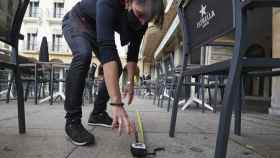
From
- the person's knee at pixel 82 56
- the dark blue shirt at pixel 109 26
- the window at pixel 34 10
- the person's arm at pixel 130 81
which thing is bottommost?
the person's arm at pixel 130 81

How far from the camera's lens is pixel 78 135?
1.84 m

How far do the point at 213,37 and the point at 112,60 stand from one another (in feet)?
1.84

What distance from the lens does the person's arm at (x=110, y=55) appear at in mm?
1283

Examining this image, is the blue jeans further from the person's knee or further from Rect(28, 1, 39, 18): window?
Rect(28, 1, 39, 18): window

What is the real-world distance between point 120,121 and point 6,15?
1.24 meters

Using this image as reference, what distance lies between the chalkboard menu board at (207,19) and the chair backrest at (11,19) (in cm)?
117

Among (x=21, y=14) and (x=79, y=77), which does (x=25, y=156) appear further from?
(x=21, y=14)

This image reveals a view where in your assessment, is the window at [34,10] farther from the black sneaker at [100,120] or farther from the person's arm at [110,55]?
the person's arm at [110,55]

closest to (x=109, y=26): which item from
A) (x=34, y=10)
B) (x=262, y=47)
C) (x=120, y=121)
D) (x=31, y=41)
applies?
(x=120, y=121)

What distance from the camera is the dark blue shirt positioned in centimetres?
146

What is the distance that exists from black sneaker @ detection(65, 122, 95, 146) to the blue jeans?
66mm

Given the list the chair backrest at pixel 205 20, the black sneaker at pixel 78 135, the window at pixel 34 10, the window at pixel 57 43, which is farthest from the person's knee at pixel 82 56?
the window at pixel 34 10

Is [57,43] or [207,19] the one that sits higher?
[57,43]

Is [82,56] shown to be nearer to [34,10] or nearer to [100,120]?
[100,120]
